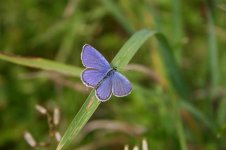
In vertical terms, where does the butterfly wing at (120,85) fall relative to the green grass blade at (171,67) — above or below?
below

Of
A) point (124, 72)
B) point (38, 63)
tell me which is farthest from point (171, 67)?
point (38, 63)

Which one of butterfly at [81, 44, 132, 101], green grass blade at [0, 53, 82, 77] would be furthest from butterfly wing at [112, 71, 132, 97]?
green grass blade at [0, 53, 82, 77]

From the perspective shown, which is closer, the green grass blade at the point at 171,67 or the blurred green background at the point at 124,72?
the green grass blade at the point at 171,67

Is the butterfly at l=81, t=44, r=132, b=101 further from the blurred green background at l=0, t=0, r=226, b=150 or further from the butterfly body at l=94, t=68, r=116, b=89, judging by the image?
the blurred green background at l=0, t=0, r=226, b=150

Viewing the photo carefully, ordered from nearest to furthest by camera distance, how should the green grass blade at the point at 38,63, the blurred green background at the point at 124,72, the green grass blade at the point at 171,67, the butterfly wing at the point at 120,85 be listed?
the butterfly wing at the point at 120,85 → the green grass blade at the point at 38,63 → the green grass blade at the point at 171,67 → the blurred green background at the point at 124,72

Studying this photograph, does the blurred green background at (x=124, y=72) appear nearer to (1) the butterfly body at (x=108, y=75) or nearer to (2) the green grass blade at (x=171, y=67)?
(2) the green grass blade at (x=171, y=67)

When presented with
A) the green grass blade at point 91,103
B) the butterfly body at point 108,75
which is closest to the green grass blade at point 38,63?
the green grass blade at point 91,103

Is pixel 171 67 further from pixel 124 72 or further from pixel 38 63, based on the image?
pixel 38 63
